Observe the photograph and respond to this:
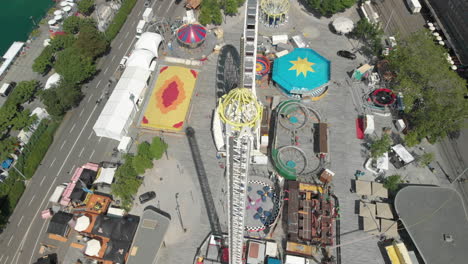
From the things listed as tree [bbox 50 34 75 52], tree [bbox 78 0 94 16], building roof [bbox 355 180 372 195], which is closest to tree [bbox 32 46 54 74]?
tree [bbox 50 34 75 52]

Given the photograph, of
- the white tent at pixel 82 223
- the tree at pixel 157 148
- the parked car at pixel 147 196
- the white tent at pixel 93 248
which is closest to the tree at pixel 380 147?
the tree at pixel 157 148

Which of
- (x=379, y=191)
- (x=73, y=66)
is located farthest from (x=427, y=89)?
(x=73, y=66)

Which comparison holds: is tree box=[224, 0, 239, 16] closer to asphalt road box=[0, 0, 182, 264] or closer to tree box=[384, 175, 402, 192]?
asphalt road box=[0, 0, 182, 264]

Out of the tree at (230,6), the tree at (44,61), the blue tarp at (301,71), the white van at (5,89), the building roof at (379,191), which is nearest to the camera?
the building roof at (379,191)

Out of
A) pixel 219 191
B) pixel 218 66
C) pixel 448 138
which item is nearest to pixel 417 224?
pixel 448 138

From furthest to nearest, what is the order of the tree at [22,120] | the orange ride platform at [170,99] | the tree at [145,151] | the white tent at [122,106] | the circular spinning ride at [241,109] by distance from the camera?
the orange ride platform at [170,99] < the tree at [22,120] < the white tent at [122,106] < the tree at [145,151] < the circular spinning ride at [241,109]

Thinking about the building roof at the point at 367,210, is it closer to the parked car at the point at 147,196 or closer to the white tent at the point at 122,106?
the parked car at the point at 147,196

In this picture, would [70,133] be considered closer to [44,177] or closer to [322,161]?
[44,177]
